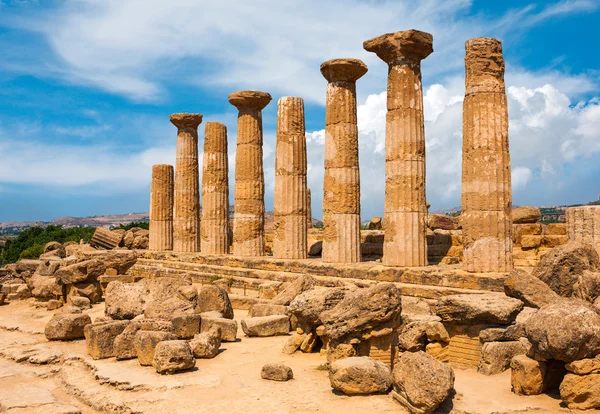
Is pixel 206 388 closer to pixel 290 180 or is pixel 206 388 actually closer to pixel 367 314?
pixel 367 314

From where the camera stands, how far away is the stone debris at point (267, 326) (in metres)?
12.6

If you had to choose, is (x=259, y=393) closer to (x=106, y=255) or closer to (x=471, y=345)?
(x=471, y=345)

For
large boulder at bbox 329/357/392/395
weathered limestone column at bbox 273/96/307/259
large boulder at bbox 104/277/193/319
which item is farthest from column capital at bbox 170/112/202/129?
large boulder at bbox 329/357/392/395

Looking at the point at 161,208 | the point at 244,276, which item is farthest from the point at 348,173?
the point at 161,208

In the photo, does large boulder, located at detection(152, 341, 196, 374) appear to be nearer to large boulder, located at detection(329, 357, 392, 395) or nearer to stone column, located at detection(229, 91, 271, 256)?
large boulder, located at detection(329, 357, 392, 395)

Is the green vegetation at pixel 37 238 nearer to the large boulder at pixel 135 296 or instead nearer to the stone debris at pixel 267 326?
the large boulder at pixel 135 296

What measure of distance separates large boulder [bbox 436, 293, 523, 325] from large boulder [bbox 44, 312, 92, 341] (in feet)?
25.9

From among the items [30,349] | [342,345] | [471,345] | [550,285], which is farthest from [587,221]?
[30,349]

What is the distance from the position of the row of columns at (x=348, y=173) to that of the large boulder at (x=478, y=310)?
13.2ft

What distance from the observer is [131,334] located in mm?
11156

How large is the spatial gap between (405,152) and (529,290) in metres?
6.02

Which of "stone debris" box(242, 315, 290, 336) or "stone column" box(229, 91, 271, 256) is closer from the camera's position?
"stone debris" box(242, 315, 290, 336)

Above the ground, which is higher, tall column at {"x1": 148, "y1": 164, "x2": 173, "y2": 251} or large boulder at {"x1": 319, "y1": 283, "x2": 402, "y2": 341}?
tall column at {"x1": 148, "y1": 164, "x2": 173, "y2": 251}

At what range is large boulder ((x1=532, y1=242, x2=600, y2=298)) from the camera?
1163 cm
